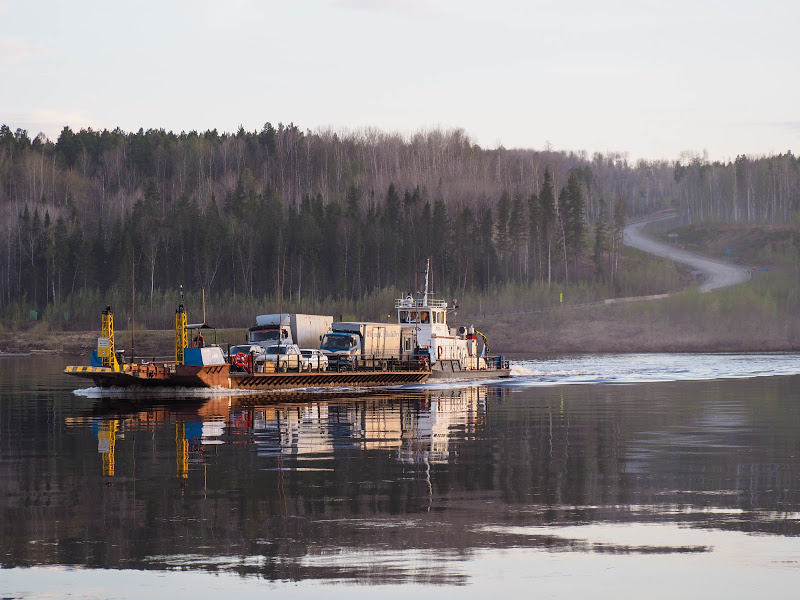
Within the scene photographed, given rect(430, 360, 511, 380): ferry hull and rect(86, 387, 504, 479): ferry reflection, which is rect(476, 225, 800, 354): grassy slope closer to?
rect(430, 360, 511, 380): ferry hull

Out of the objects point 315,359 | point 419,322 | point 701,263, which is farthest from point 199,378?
point 701,263

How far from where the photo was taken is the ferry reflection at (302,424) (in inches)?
1171

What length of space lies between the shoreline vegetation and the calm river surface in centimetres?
7430

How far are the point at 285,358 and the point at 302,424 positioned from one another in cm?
2061

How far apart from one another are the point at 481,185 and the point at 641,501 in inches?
5819

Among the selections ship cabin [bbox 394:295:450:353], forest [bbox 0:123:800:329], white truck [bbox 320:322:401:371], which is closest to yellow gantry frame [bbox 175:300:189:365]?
white truck [bbox 320:322:401:371]

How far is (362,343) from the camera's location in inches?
2611

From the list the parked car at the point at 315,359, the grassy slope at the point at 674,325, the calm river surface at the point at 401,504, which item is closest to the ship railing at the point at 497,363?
the parked car at the point at 315,359

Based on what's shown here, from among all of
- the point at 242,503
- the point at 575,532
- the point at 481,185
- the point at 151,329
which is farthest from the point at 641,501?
the point at 481,185

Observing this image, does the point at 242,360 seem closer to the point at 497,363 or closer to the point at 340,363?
the point at 340,363

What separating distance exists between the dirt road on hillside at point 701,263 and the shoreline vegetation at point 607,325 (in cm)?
787

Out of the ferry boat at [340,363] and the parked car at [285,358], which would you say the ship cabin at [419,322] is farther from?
the parked car at [285,358]

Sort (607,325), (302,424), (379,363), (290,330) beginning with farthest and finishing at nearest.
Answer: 1. (607,325)
2. (290,330)
3. (379,363)
4. (302,424)

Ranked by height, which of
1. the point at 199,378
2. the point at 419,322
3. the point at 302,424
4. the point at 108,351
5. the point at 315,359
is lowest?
the point at 302,424
